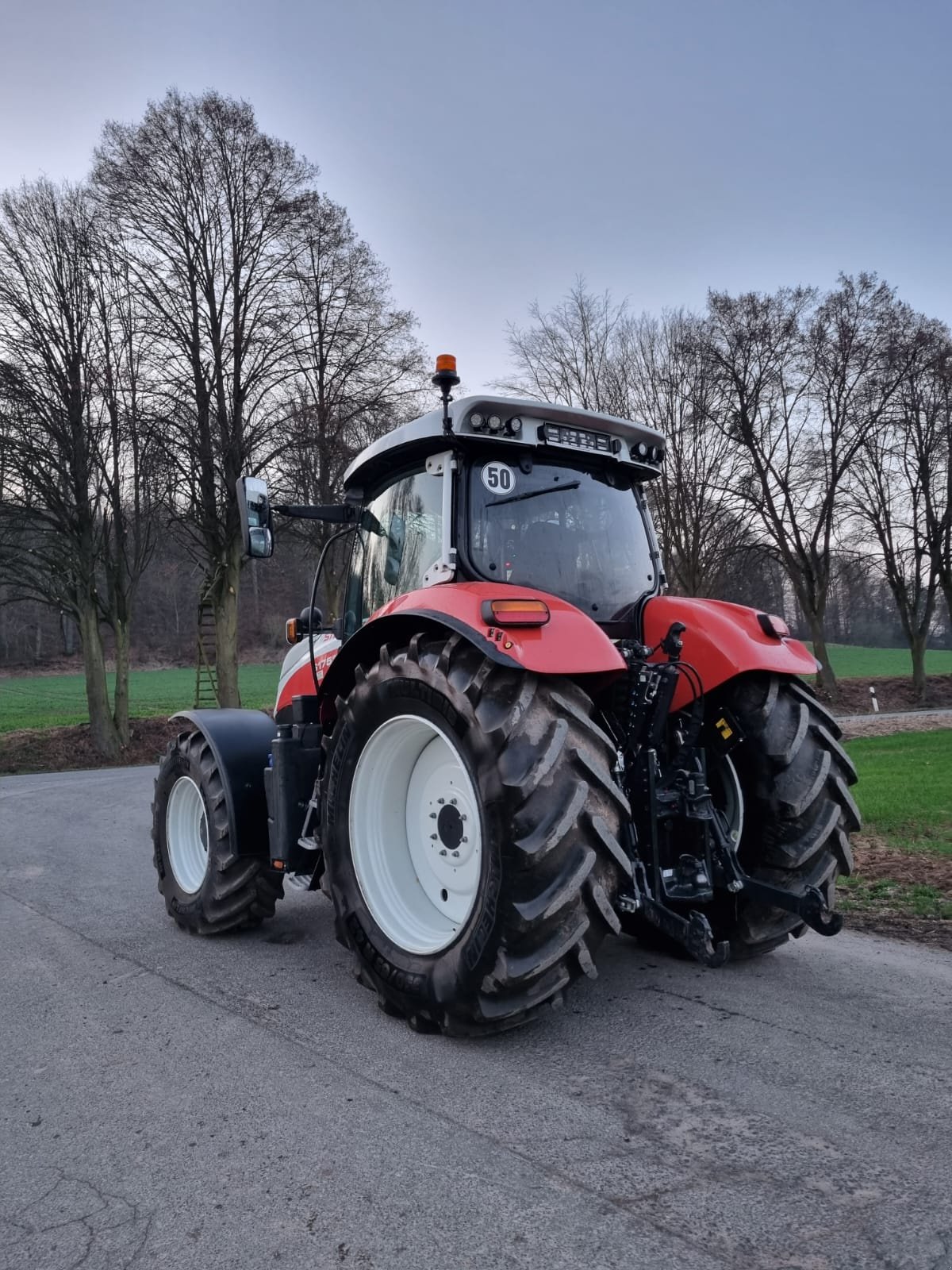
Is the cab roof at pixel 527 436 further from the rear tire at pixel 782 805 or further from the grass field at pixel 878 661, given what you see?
the grass field at pixel 878 661

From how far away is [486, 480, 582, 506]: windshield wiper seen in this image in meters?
3.97

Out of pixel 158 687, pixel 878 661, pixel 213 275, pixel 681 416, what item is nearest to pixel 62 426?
pixel 213 275

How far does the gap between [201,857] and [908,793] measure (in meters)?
7.08

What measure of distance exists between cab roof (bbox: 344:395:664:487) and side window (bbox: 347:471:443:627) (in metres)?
0.15

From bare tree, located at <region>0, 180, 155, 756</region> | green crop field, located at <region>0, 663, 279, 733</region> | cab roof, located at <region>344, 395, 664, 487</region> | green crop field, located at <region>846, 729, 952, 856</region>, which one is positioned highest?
bare tree, located at <region>0, 180, 155, 756</region>

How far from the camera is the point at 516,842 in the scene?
304 cm

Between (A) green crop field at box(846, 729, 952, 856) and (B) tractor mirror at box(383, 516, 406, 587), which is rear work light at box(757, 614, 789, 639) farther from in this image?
(A) green crop field at box(846, 729, 952, 856)

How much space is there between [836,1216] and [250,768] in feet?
11.2

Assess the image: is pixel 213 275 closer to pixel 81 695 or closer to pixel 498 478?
pixel 498 478

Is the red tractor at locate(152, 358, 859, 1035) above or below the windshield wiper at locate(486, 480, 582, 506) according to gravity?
below

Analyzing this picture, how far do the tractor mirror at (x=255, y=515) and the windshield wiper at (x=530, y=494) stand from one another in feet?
3.55

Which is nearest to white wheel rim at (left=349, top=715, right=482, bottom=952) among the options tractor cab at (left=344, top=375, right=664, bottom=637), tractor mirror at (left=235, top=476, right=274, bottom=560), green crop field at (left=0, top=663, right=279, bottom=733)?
tractor cab at (left=344, top=375, right=664, bottom=637)

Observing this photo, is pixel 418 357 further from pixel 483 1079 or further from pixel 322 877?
pixel 483 1079

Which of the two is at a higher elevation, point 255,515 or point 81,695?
point 255,515
